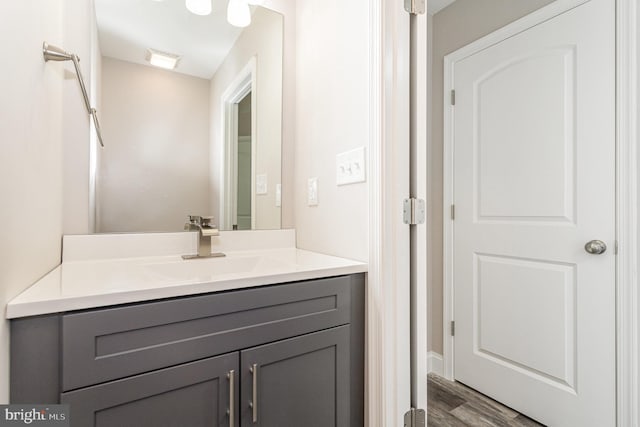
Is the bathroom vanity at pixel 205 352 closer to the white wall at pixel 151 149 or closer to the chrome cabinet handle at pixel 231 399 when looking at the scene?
the chrome cabinet handle at pixel 231 399

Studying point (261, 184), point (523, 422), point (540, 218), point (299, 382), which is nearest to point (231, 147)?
point (261, 184)

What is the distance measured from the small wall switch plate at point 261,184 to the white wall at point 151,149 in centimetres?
24

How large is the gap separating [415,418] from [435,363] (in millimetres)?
1128

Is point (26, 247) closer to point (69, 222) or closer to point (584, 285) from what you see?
point (69, 222)

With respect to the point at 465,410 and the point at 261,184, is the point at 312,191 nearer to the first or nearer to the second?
the point at 261,184

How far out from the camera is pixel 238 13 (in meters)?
1.49

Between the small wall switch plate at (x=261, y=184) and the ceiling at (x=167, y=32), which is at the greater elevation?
the ceiling at (x=167, y=32)

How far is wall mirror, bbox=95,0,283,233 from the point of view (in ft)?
4.09

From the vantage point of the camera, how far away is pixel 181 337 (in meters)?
0.75

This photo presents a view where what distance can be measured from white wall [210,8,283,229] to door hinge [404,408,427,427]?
963mm

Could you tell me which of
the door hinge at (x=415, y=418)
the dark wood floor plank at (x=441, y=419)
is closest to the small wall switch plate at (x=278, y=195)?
the door hinge at (x=415, y=418)

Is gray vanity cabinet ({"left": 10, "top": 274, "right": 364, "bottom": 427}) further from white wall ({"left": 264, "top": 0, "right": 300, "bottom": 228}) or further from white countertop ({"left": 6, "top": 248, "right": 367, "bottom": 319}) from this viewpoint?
white wall ({"left": 264, "top": 0, "right": 300, "bottom": 228})

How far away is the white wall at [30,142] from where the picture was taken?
60 centimetres

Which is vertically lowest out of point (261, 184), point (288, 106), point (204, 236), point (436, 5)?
point (204, 236)
